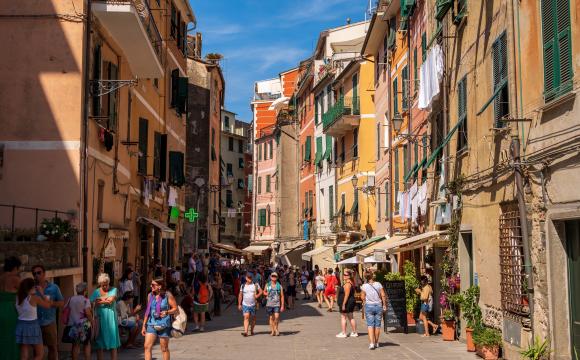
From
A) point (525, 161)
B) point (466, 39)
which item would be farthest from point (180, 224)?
point (525, 161)

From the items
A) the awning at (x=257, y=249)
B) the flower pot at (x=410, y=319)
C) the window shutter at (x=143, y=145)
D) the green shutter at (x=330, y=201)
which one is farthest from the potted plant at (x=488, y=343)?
the awning at (x=257, y=249)

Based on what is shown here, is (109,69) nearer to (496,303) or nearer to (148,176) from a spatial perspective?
(148,176)

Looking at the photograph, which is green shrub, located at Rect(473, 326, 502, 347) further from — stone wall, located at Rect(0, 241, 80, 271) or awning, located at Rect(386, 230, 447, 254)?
stone wall, located at Rect(0, 241, 80, 271)

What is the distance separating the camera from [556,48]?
11.0 meters

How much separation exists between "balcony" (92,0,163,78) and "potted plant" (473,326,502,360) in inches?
431

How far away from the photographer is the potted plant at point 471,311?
52.9 ft

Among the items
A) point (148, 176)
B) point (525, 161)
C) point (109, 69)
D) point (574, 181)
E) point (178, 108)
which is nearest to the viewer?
point (574, 181)

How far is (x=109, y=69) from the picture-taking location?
20.3 m

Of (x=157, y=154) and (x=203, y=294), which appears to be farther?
(x=157, y=154)

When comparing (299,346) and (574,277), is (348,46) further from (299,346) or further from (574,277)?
(574,277)

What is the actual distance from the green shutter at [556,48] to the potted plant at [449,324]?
314 inches

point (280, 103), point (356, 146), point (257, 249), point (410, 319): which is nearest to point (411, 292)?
point (410, 319)

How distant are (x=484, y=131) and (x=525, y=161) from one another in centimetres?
310

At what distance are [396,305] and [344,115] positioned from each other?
2055 centimetres
